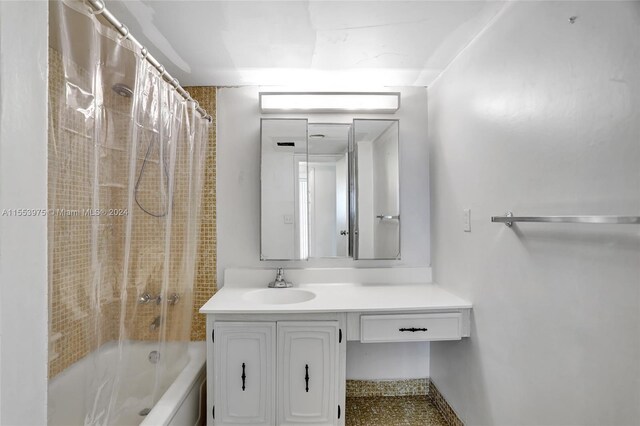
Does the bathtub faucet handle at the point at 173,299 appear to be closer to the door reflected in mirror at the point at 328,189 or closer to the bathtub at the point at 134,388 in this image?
the bathtub at the point at 134,388

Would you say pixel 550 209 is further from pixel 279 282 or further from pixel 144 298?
pixel 144 298

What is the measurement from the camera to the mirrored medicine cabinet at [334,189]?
2.06 meters

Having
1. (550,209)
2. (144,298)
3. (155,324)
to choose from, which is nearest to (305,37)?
(550,209)

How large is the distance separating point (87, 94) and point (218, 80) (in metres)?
1.19

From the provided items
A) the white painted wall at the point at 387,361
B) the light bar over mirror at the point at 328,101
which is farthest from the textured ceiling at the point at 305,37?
the white painted wall at the point at 387,361

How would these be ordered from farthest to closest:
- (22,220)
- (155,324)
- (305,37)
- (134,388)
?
(305,37) → (155,324) → (134,388) → (22,220)

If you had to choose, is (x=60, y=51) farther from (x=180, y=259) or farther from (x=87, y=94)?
(x=180, y=259)

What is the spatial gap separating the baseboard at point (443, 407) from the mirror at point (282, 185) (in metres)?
1.23

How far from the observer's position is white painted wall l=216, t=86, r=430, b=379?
2.09 metres

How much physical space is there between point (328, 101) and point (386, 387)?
199cm

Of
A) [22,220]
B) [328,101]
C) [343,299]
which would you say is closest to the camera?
[22,220]

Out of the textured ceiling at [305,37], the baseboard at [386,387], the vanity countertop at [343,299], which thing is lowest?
the baseboard at [386,387]

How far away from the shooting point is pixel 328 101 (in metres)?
2.04

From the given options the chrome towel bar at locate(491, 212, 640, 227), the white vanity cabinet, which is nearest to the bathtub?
the white vanity cabinet
